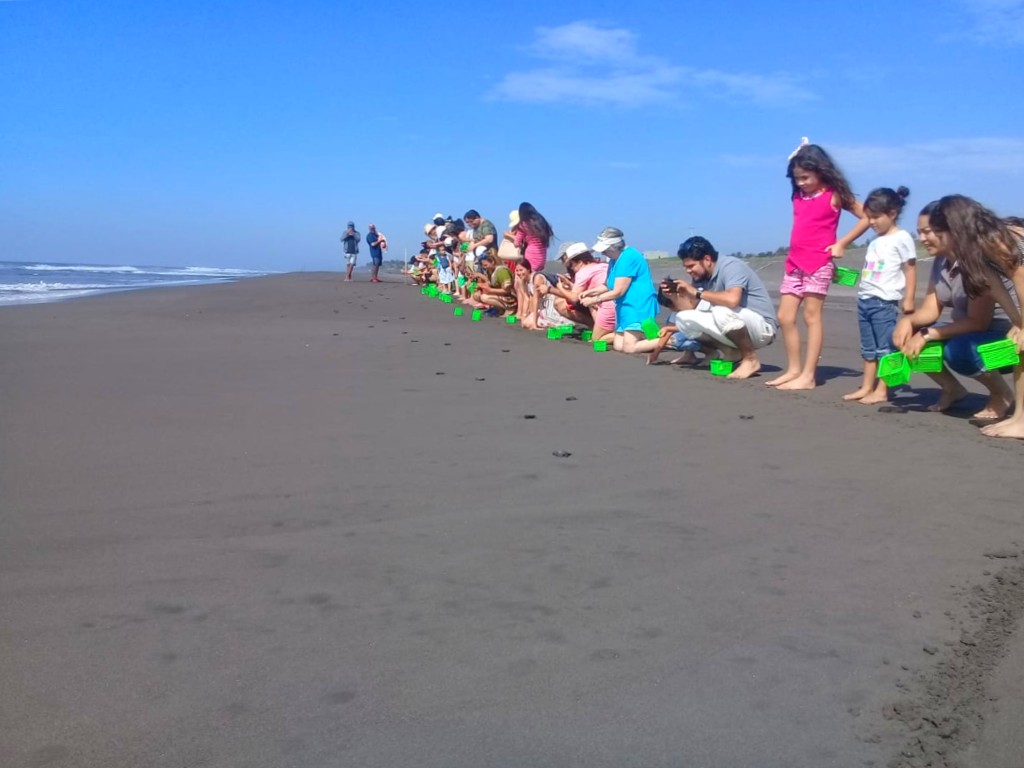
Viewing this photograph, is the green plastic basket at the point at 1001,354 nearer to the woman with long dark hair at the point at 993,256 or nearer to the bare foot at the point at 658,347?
the woman with long dark hair at the point at 993,256

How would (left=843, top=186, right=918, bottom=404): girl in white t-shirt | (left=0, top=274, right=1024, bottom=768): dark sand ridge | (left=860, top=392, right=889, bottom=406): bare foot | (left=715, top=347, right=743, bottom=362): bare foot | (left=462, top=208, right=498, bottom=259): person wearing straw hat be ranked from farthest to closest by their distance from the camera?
(left=462, top=208, right=498, bottom=259): person wearing straw hat < (left=715, top=347, right=743, bottom=362): bare foot < (left=843, top=186, right=918, bottom=404): girl in white t-shirt < (left=860, top=392, right=889, bottom=406): bare foot < (left=0, top=274, right=1024, bottom=768): dark sand ridge

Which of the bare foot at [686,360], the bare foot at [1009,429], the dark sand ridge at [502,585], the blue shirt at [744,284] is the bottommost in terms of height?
the dark sand ridge at [502,585]

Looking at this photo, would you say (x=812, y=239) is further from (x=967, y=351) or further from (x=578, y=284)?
(x=578, y=284)

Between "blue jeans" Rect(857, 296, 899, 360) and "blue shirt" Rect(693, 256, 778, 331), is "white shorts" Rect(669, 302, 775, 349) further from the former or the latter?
"blue jeans" Rect(857, 296, 899, 360)

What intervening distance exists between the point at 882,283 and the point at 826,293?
0.59m

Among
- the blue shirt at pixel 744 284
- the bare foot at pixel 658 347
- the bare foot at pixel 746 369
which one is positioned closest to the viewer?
the bare foot at pixel 746 369

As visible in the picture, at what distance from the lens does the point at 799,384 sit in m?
6.35

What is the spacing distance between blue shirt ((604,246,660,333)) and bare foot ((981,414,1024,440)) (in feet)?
13.3

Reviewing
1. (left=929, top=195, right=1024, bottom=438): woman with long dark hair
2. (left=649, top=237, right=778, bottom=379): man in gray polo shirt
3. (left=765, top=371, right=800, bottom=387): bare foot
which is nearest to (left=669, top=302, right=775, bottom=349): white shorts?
(left=649, top=237, right=778, bottom=379): man in gray polo shirt

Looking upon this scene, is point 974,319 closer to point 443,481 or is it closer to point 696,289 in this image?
point 696,289

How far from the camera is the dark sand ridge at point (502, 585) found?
2.10 m

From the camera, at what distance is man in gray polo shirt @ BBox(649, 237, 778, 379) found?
6.96 metres

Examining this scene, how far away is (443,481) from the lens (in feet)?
12.9

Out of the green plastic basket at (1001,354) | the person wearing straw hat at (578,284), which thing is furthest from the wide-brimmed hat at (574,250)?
the green plastic basket at (1001,354)
